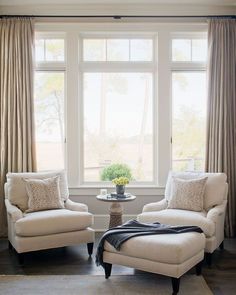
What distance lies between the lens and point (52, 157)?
5508 mm

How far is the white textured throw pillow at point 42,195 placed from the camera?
4.39 meters

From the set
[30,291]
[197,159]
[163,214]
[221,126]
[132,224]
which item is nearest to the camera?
[30,291]

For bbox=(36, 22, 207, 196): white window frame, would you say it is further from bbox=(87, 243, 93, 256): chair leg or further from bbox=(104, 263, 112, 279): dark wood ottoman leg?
bbox=(104, 263, 112, 279): dark wood ottoman leg

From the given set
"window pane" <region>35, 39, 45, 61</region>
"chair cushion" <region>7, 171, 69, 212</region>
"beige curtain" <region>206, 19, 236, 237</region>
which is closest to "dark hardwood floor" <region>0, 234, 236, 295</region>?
"chair cushion" <region>7, 171, 69, 212</region>

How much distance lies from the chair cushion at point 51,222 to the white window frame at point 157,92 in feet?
3.78

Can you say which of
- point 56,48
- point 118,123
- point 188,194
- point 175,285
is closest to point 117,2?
Result: point 56,48

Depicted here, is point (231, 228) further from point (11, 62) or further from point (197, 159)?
point (11, 62)

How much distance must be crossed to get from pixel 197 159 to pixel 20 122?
101 inches

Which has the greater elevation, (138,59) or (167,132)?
(138,59)

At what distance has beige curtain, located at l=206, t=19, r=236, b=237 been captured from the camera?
513cm

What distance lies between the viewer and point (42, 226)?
157 inches

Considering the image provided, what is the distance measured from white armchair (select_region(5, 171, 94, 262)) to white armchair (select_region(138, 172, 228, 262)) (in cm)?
69

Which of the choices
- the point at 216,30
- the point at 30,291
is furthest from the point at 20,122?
the point at 216,30

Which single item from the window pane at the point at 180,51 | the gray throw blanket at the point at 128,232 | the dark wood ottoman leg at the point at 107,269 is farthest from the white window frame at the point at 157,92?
the dark wood ottoman leg at the point at 107,269
